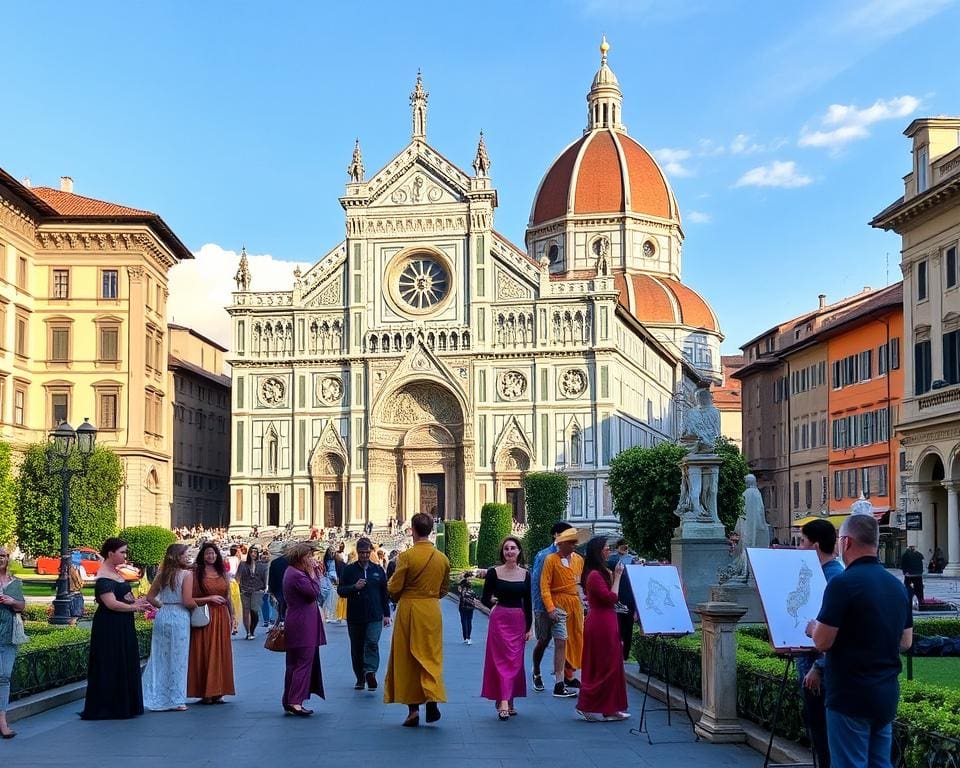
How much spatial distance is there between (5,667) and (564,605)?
21.8 feet

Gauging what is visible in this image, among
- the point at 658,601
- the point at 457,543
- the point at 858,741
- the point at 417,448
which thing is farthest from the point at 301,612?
the point at 417,448

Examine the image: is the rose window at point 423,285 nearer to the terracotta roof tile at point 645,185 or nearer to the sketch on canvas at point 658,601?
the terracotta roof tile at point 645,185

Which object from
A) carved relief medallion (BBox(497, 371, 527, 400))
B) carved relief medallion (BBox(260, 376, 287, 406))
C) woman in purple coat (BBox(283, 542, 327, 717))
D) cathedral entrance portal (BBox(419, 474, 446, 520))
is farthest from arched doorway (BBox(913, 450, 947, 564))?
carved relief medallion (BBox(260, 376, 287, 406))

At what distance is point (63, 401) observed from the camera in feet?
189

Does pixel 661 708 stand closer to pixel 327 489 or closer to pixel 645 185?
pixel 327 489

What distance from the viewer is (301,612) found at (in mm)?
14750

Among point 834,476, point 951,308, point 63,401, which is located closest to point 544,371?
point 834,476

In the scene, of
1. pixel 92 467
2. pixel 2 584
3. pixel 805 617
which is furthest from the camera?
pixel 92 467

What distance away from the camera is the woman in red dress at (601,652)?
542 inches

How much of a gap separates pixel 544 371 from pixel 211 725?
58.6 meters

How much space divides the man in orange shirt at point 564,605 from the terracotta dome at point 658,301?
80803 millimetres

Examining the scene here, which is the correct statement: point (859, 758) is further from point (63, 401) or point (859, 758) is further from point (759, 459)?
point (759, 459)

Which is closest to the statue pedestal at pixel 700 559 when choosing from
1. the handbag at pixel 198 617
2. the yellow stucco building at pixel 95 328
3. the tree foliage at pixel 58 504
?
the handbag at pixel 198 617

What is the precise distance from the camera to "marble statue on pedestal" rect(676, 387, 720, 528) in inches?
960
